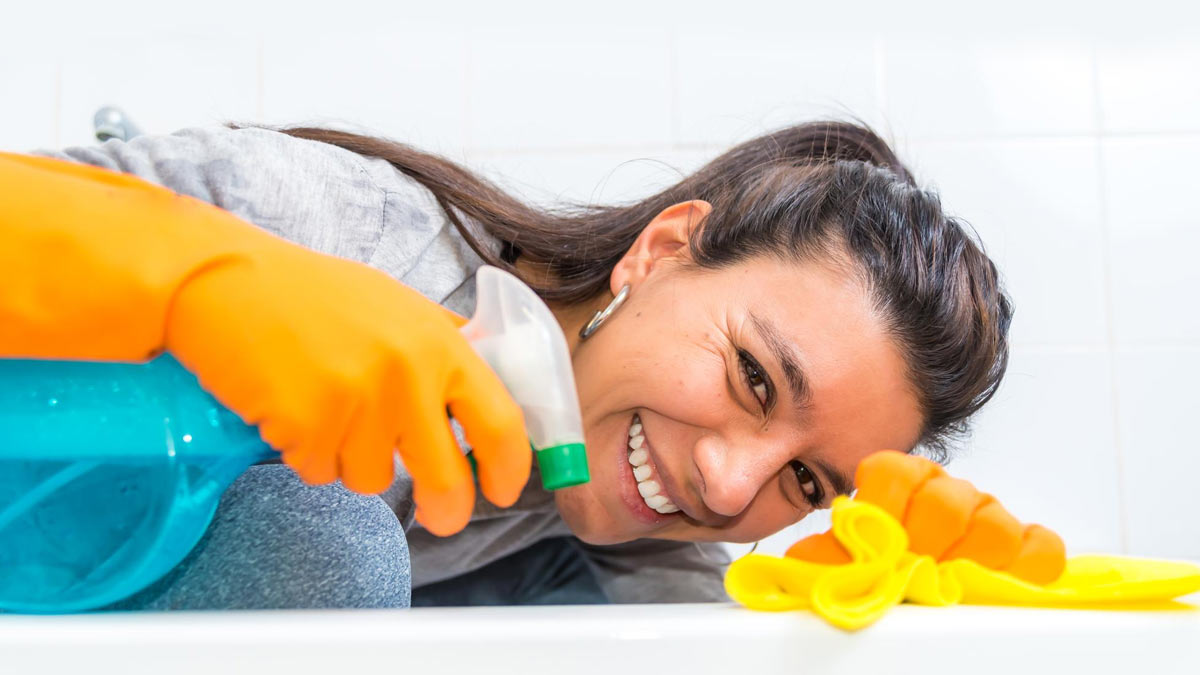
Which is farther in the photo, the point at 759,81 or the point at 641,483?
the point at 759,81

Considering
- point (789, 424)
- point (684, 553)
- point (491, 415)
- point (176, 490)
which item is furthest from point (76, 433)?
point (684, 553)

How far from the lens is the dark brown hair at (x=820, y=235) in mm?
721

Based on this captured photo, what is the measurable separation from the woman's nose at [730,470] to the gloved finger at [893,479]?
0.65 ft

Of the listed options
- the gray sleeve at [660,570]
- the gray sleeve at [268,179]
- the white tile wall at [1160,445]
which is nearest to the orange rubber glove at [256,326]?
the gray sleeve at [268,179]

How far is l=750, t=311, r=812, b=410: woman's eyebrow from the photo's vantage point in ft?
2.18

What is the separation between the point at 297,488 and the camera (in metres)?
0.54

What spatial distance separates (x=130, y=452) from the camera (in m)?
Result: 0.42

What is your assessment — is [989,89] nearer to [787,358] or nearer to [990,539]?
[787,358]

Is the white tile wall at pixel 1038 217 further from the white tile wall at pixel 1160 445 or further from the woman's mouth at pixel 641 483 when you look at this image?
the woman's mouth at pixel 641 483

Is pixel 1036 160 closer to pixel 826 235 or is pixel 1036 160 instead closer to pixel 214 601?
pixel 826 235

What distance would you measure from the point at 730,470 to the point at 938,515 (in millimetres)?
228

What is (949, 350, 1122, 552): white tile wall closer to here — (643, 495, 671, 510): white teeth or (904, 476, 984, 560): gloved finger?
(643, 495, 671, 510): white teeth

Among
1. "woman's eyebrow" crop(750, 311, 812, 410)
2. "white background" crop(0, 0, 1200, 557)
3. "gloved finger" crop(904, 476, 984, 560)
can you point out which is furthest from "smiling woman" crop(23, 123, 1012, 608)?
"white background" crop(0, 0, 1200, 557)

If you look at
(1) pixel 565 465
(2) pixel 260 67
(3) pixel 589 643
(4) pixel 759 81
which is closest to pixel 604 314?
(1) pixel 565 465
